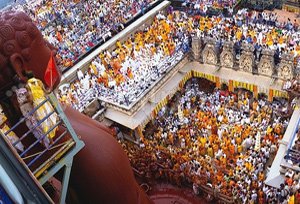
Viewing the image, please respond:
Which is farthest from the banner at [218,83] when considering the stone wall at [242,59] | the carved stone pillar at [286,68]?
the carved stone pillar at [286,68]

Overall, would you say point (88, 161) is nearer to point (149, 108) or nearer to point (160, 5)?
point (149, 108)

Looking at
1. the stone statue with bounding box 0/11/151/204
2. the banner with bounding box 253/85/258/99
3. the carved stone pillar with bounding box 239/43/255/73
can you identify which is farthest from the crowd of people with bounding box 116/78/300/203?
the stone statue with bounding box 0/11/151/204

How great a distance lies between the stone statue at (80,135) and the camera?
245 inches

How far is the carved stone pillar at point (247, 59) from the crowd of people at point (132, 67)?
10.6ft

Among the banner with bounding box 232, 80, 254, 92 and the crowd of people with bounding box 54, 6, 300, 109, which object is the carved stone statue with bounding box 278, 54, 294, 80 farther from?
the banner with bounding box 232, 80, 254, 92

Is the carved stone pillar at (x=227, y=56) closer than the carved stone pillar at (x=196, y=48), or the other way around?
the carved stone pillar at (x=227, y=56)

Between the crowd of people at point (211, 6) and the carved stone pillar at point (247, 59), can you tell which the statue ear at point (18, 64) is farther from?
the crowd of people at point (211, 6)

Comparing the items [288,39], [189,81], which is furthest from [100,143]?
[288,39]

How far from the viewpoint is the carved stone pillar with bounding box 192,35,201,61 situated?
68.0 feet

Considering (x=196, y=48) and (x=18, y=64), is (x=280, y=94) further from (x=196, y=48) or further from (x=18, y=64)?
(x=18, y=64)

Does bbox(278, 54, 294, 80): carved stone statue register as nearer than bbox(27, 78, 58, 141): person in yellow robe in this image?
No

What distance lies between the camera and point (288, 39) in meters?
21.5

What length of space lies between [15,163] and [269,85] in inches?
654

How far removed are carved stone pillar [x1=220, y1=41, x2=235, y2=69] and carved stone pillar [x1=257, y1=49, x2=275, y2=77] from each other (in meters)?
1.48
